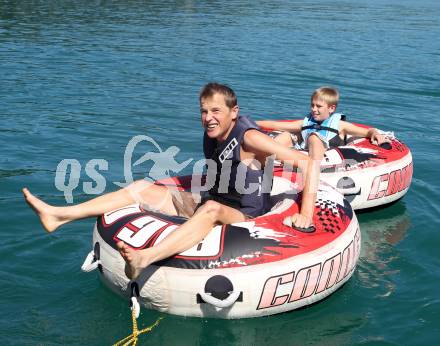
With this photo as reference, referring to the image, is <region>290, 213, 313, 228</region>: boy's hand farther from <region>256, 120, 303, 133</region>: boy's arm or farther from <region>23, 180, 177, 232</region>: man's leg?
<region>256, 120, 303, 133</region>: boy's arm

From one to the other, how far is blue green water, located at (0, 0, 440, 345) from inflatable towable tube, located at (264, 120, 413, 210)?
0.27m

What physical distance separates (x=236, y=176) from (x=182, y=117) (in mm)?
5883

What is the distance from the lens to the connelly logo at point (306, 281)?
4.81 metres

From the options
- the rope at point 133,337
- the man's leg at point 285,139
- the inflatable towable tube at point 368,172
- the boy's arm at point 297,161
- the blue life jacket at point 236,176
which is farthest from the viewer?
the man's leg at point 285,139

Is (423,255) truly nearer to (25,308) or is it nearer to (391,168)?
(391,168)

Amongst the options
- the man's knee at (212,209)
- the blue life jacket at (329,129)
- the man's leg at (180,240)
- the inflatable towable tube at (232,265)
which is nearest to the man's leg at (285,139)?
the blue life jacket at (329,129)

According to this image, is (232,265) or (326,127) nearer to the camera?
(232,265)

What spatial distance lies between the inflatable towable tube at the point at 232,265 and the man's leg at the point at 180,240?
73 mm

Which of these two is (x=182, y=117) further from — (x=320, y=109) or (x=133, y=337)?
(x=133, y=337)

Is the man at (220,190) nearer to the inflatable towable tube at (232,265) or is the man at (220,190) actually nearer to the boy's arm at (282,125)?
the inflatable towable tube at (232,265)

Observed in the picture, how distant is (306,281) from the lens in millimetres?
4938

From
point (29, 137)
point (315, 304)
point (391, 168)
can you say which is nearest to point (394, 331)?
point (315, 304)

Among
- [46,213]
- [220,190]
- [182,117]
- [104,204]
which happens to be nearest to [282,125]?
[220,190]

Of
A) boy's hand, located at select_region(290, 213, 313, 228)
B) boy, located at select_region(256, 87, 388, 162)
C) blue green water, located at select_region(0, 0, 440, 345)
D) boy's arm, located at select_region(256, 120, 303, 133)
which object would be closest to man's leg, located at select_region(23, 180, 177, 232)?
blue green water, located at select_region(0, 0, 440, 345)
